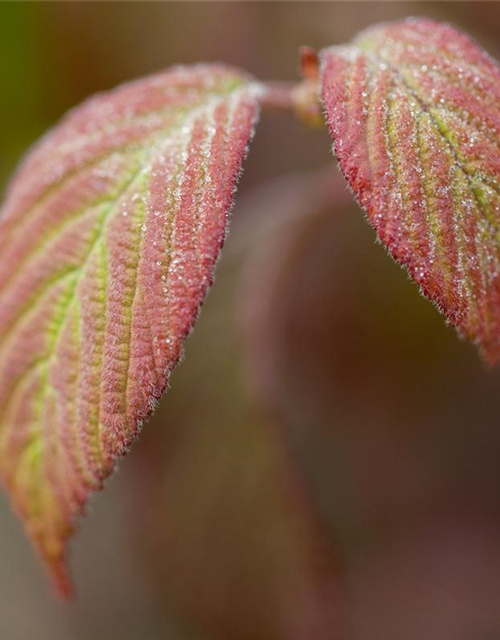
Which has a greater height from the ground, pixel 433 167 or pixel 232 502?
pixel 433 167

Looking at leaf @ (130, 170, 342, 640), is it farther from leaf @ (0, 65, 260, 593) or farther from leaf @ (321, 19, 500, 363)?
leaf @ (321, 19, 500, 363)

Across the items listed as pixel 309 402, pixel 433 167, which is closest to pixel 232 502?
pixel 309 402

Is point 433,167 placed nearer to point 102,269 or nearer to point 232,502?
point 102,269

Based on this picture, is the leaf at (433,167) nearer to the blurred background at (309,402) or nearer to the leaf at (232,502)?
the leaf at (232,502)

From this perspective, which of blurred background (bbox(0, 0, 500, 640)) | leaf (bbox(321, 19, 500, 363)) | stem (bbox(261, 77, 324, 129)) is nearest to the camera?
leaf (bbox(321, 19, 500, 363))

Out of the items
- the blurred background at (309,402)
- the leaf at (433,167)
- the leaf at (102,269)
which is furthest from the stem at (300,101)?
the blurred background at (309,402)

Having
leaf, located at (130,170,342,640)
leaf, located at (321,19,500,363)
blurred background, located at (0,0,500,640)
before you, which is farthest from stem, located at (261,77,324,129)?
blurred background, located at (0,0,500,640)

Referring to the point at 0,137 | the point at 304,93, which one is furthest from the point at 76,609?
the point at 304,93
